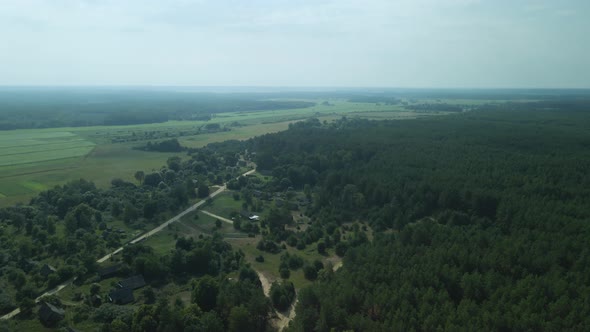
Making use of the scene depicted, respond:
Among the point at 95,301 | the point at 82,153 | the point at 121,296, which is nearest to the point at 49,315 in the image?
the point at 95,301

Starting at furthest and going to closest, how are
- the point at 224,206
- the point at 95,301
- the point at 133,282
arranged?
the point at 224,206 < the point at 133,282 < the point at 95,301

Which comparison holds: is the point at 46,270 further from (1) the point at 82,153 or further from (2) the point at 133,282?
(1) the point at 82,153

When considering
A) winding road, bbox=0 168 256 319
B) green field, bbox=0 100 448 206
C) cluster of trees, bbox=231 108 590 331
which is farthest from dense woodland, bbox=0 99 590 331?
green field, bbox=0 100 448 206

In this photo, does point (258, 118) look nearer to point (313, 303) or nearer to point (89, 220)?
point (89, 220)

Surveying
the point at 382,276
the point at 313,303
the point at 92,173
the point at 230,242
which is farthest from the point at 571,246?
the point at 92,173

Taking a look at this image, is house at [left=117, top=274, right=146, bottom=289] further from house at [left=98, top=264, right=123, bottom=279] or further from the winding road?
the winding road

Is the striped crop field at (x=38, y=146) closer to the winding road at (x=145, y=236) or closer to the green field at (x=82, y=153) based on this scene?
the green field at (x=82, y=153)
